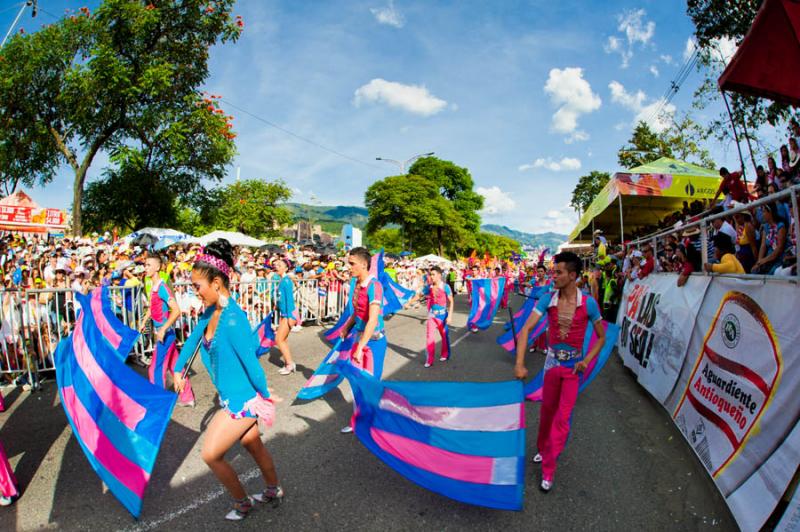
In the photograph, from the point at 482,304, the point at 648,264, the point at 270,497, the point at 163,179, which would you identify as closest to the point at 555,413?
the point at 270,497

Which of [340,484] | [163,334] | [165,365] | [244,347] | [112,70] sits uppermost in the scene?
[112,70]

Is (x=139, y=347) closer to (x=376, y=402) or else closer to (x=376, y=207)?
(x=376, y=402)

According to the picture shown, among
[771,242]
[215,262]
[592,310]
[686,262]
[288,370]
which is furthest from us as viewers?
[288,370]

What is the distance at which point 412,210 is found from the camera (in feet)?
160

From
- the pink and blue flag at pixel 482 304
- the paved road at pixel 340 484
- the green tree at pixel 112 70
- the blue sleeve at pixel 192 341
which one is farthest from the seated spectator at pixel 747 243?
the green tree at pixel 112 70

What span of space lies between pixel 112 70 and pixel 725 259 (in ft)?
72.3

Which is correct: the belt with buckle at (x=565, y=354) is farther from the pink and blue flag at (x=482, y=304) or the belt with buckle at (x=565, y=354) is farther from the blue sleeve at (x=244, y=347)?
the pink and blue flag at (x=482, y=304)

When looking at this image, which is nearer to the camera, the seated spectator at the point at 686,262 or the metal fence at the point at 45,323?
the seated spectator at the point at 686,262

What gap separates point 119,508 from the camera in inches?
123

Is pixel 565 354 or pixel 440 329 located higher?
pixel 565 354

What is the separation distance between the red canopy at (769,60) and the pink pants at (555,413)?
4.39 m

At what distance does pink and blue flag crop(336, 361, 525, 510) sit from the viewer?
118 inches

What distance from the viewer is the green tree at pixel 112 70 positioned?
60.2ft

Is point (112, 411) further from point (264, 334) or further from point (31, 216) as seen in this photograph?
point (31, 216)
